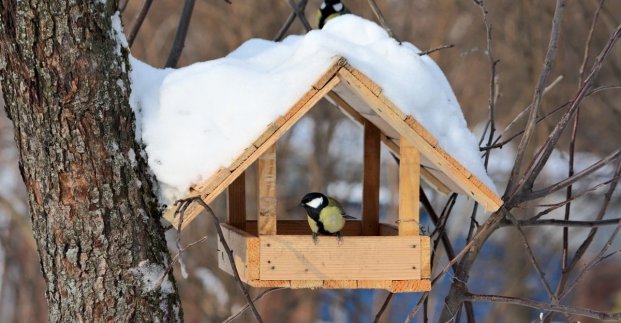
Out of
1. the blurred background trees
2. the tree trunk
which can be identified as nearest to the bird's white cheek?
the tree trunk

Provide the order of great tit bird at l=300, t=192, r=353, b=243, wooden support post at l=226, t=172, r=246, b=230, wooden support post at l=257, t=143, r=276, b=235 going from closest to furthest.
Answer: wooden support post at l=257, t=143, r=276, b=235, great tit bird at l=300, t=192, r=353, b=243, wooden support post at l=226, t=172, r=246, b=230

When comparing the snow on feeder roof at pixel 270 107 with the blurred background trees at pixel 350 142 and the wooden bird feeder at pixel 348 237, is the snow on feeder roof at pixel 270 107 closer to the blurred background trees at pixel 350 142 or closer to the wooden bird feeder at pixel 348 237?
the wooden bird feeder at pixel 348 237

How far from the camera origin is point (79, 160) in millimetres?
2070

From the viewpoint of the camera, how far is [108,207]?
2098mm

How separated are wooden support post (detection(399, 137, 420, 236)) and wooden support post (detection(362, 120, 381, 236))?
521 millimetres

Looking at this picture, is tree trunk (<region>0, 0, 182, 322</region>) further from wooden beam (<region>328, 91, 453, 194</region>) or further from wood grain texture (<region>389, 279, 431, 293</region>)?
wooden beam (<region>328, 91, 453, 194</region>)

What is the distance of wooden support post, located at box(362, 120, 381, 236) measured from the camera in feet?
9.68

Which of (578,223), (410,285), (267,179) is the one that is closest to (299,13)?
(267,179)

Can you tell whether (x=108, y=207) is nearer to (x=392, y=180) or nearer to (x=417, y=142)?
(x=417, y=142)

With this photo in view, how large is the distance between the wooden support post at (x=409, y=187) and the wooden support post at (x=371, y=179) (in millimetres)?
521

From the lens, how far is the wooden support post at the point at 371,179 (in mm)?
2951

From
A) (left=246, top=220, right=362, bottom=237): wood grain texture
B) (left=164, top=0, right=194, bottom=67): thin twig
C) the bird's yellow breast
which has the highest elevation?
(left=164, top=0, right=194, bottom=67): thin twig

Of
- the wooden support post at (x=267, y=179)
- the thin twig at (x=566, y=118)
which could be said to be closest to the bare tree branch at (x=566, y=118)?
the thin twig at (x=566, y=118)

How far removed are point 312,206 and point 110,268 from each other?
681 mm
